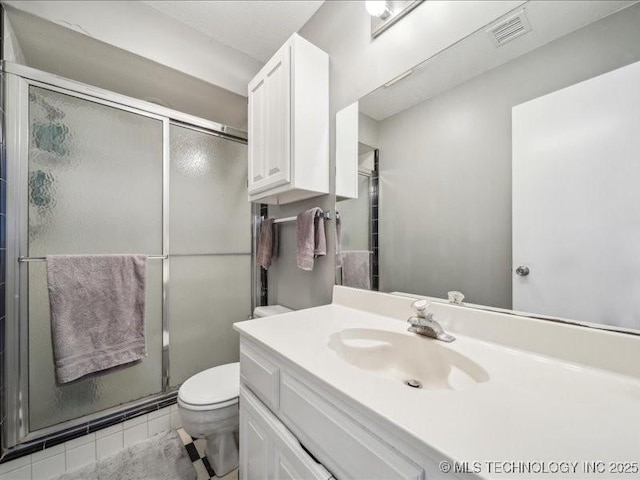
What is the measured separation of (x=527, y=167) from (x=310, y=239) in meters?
0.94

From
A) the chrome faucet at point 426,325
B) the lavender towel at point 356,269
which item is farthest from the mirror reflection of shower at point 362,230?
the chrome faucet at point 426,325

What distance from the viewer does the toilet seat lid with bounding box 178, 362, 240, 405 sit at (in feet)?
3.93

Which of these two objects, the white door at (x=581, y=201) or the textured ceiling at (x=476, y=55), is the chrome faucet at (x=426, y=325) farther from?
the textured ceiling at (x=476, y=55)

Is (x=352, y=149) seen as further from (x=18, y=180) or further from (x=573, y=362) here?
(x=18, y=180)

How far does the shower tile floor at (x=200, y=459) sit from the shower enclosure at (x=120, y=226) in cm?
32

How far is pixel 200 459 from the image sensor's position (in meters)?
1.36

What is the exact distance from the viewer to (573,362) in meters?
0.64

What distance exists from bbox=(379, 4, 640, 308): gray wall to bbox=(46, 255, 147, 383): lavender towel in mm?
1452

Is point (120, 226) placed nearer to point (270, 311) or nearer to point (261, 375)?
point (270, 311)

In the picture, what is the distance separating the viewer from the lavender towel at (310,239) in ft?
4.45

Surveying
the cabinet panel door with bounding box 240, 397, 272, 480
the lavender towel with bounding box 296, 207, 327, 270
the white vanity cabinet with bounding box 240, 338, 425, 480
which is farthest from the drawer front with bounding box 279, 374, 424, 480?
the lavender towel with bounding box 296, 207, 327, 270

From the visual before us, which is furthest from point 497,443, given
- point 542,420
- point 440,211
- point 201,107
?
point 201,107

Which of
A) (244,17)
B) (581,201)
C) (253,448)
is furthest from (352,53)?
(253,448)

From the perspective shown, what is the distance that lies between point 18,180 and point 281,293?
149cm
